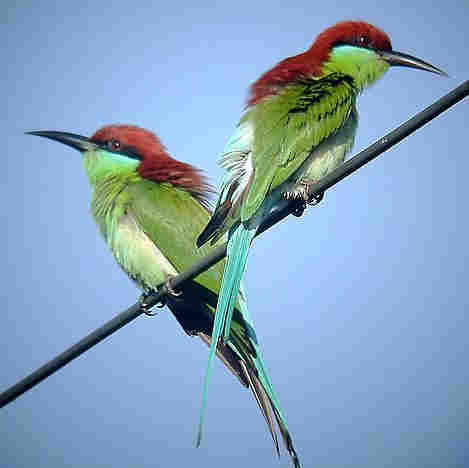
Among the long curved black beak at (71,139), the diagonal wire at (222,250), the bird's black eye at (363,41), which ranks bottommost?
the diagonal wire at (222,250)

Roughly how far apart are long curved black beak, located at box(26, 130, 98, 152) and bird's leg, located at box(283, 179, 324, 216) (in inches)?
55.4

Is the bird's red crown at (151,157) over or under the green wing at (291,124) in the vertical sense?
over

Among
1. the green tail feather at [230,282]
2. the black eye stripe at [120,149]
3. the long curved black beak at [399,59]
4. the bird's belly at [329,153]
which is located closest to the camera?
the green tail feather at [230,282]

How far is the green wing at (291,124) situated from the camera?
2650mm

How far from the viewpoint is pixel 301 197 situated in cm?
271

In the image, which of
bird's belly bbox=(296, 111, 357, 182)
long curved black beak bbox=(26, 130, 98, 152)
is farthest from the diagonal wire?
long curved black beak bbox=(26, 130, 98, 152)

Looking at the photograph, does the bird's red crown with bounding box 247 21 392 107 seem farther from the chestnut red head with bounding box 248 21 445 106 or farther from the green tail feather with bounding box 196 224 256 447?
the green tail feather with bounding box 196 224 256 447

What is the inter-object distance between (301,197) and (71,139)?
63.9 inches

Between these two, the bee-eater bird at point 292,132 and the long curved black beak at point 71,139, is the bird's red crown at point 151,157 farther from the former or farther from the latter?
the bee-eater bird at point 292,132

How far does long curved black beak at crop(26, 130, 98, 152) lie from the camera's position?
150 inches

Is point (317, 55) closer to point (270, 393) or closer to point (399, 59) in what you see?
point (399, 59)

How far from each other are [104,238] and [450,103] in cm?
203

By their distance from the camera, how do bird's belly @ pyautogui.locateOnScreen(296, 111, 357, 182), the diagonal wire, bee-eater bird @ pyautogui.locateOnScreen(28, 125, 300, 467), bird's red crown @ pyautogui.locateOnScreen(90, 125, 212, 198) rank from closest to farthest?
the diagonal wire
bird's belly @ pyautogui.locateOnScreen(296, 111, 357, 182)
bee-eater bird @ pyautogui.locateOnScreen(28, 125, 300, 467)
bird's red crown @ pyautogui.locateOnScreen(90, 125, 212, 198)

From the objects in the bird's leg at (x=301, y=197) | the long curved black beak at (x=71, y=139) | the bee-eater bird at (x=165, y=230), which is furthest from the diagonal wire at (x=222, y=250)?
the long curved black beak at (x=71, y=139)
